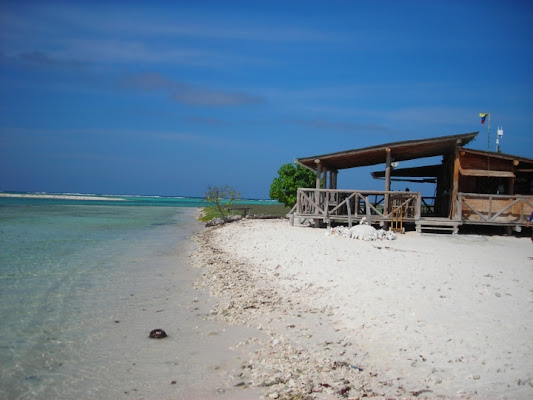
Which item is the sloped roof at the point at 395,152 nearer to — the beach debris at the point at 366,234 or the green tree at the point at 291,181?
the beach debris at the point at 366,234

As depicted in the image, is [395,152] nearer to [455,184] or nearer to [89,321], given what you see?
[455,184]

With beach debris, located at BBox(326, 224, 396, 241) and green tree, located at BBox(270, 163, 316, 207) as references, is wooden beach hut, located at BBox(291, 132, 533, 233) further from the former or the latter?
green tree, located at BBox(270, 163, 316, 207)

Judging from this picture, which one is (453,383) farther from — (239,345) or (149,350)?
(149,350)

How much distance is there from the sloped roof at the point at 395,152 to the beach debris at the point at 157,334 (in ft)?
41.4

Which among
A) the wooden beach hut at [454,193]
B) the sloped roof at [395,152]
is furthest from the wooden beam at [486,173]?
the sloped roof at [395,152]

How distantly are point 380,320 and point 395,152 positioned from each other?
13056 millimetres

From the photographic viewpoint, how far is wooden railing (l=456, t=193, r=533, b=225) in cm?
1617

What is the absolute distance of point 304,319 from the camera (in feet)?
22.3

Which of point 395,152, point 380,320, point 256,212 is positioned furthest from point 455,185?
point 256,212

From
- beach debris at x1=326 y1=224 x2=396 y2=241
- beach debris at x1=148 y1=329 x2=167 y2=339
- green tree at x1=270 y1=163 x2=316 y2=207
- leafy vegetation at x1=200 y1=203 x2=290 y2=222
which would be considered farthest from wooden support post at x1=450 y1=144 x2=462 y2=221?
beach debris at x1=148 y1=329 x2=167 y2=339

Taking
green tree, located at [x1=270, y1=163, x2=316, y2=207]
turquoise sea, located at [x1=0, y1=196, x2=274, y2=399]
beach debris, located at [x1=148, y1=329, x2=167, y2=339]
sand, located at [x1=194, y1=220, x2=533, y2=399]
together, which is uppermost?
green tree, located at [x1=270, y1=163, x2=316, y2=207]

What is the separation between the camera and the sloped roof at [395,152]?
53.0 feet

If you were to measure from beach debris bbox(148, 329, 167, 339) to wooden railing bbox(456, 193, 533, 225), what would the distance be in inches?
542

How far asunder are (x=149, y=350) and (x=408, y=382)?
11.5 ft
